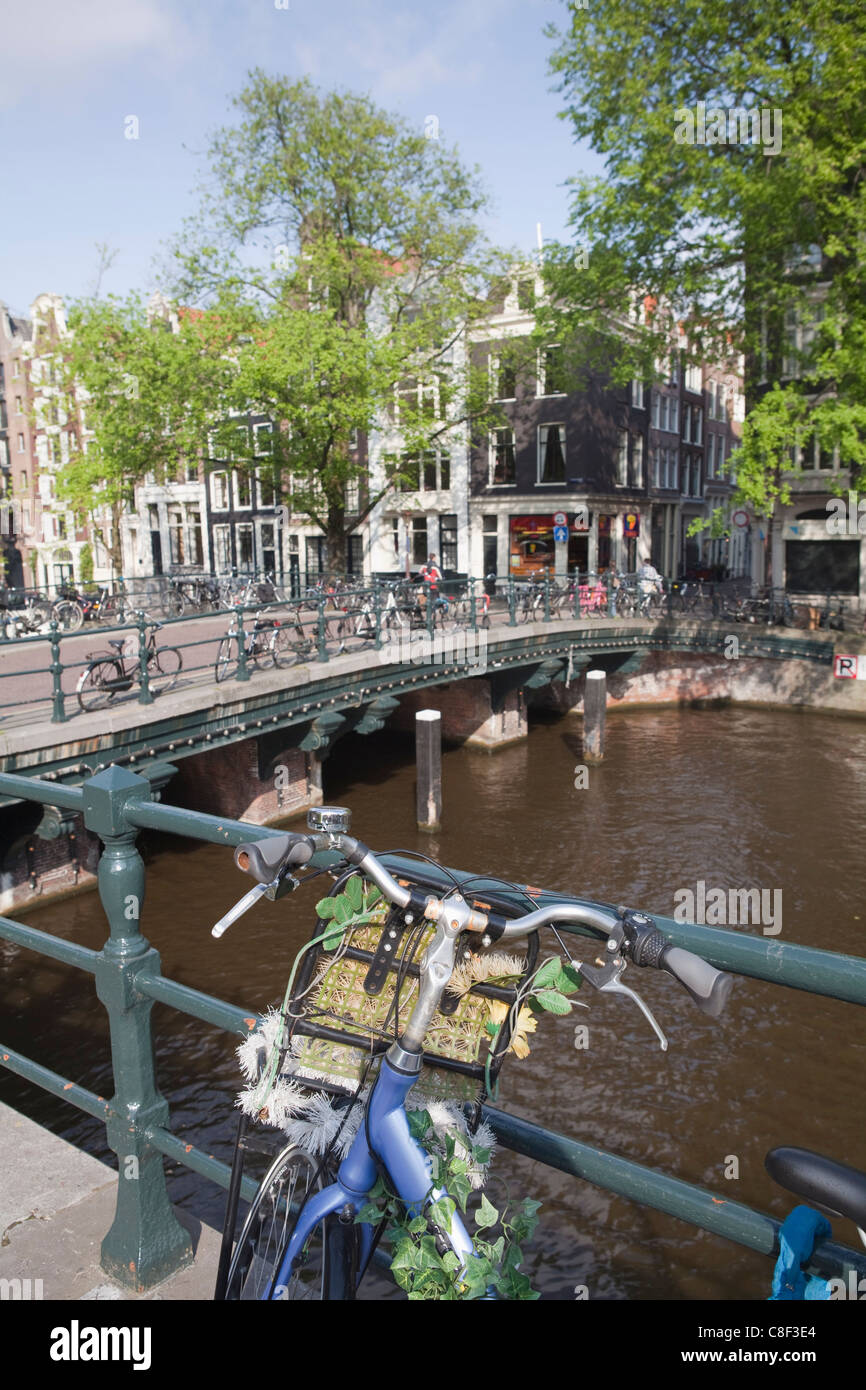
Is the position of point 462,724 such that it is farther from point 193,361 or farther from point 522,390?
point 522,390

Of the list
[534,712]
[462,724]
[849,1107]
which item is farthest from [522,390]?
[849,1107]

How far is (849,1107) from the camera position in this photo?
8.69 m

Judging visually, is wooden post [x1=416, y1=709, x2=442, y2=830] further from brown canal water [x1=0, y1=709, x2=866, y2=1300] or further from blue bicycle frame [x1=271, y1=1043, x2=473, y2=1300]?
blue bicycle frame [x1=271, y1=1043, x2=473, y2=1300]

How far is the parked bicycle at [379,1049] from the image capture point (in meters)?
1.59

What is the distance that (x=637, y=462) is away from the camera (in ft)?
120

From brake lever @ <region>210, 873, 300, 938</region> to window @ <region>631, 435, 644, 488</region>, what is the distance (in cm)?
3617

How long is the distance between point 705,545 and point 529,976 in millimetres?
48613

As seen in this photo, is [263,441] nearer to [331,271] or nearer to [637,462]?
[331,271]

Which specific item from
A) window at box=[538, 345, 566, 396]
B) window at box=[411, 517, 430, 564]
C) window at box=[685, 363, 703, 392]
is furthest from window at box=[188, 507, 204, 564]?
window at box=[685, 363, 703, 392]

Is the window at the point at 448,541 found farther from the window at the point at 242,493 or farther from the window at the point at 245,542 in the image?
the window at the point at 245,542

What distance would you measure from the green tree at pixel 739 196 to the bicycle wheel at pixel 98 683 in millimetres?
12619

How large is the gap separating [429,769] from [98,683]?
5983 millimetres

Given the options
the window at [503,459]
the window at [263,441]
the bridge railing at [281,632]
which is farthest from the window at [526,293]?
the window at [263,441]

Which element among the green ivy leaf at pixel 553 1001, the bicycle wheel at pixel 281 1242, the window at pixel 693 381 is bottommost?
the bicycle wheel at pixel 281 1242
